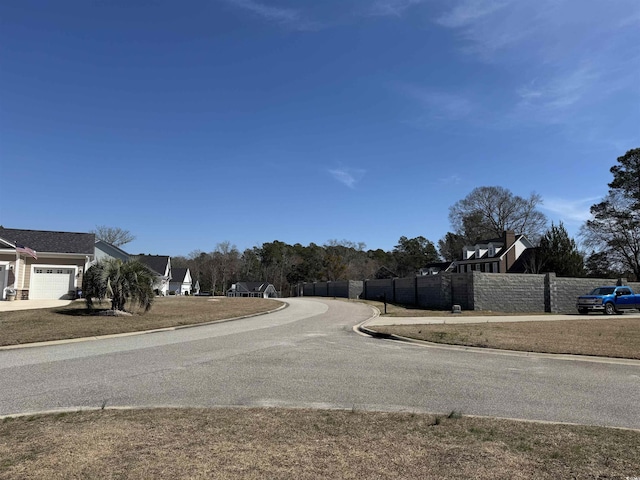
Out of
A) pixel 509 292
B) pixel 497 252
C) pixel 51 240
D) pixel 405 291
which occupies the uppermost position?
pixel 497 252

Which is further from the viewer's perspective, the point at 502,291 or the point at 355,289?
the point at 355,289

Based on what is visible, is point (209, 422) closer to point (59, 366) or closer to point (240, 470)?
point (240, 470)

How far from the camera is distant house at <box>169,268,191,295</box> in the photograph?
243ft

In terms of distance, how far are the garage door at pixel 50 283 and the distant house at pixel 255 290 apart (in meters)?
54.6

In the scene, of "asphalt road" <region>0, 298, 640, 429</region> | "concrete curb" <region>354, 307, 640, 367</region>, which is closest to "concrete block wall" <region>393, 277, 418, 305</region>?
"concrete curb" <region>354, 307, 640, 367</region>

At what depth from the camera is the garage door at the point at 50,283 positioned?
29.9 metres

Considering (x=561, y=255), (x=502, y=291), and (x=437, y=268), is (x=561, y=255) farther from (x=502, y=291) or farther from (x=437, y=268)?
(x=437, y=268)

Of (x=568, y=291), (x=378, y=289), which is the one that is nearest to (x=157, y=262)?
(x=378, y=289)

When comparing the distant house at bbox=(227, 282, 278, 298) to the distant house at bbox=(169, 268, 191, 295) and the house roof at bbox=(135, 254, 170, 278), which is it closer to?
the distant house at bbox=(169, 268, 191, 295)

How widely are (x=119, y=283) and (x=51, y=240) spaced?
16852mm

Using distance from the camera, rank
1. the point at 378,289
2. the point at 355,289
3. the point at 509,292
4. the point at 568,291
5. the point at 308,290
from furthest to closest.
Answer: the point at 308,290
the point at 355,289
the point at 378,289
the point at 568,291
the point at 509,292

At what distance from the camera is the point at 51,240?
1264 inches

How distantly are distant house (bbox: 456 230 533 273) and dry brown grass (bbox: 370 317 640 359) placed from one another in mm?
37908

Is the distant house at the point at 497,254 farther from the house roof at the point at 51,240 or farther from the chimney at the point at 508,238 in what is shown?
the house roof at the point at 51,240
